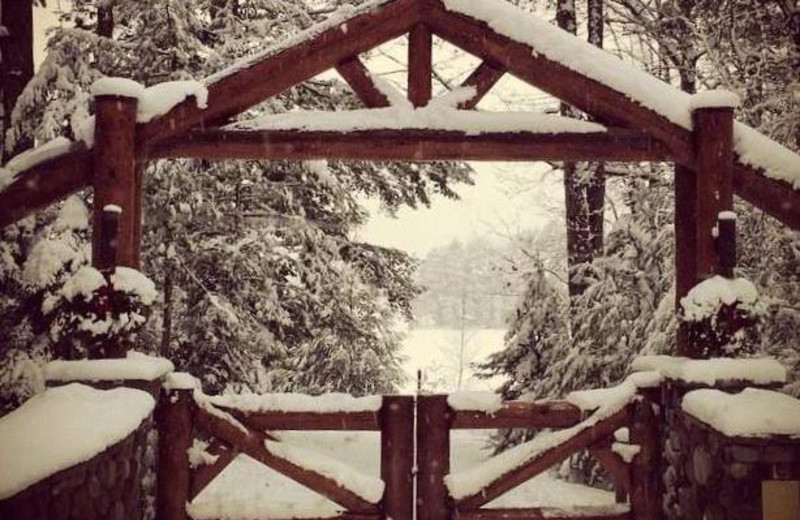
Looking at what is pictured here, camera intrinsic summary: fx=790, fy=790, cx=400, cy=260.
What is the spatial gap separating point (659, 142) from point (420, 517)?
320 centimetres

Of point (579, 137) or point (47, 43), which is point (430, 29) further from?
point (47, 43)

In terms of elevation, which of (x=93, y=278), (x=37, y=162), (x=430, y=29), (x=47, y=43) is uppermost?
(x=47, y=43)

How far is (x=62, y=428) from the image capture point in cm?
373

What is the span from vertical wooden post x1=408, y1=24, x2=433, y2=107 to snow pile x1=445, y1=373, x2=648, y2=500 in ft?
8.12

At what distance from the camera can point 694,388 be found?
5.12m

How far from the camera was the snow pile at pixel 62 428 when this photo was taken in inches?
128

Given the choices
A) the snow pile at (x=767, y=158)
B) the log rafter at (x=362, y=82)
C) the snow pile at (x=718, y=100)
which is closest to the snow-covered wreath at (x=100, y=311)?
the log rafter at (x=362, y=82)

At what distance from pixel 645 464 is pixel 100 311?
12.7 feet

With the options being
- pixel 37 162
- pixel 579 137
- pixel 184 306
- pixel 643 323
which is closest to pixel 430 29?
pixel 579 137

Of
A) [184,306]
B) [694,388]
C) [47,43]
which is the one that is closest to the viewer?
[694,388]

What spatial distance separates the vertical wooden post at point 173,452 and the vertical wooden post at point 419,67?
2.67m

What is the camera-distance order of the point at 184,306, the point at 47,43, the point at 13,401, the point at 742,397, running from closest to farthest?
the point at 742,397
the point at 13,401
the point at 47,43
the point at 184,306

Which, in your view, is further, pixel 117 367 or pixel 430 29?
pixel 430 29

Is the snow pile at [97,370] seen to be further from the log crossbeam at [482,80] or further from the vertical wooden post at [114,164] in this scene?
the log crossbeam at [482,80]
